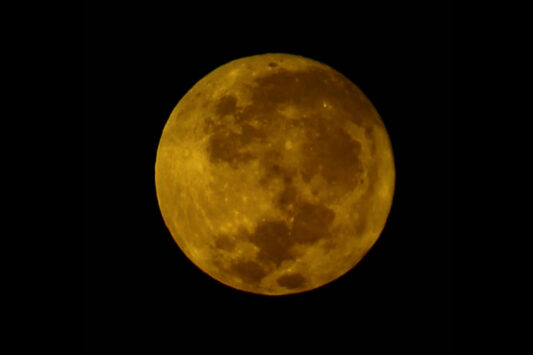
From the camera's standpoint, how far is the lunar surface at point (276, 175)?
10.7 feet

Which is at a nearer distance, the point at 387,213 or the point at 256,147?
the point at 256,147

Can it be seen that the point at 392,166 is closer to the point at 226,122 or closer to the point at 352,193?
the point at 352,193

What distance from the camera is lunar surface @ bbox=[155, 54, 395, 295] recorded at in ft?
10.7

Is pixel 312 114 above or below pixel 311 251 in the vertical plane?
above

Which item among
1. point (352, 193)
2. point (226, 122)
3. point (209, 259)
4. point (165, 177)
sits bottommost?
point (209, 259)

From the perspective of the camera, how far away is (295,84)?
351 centimetres

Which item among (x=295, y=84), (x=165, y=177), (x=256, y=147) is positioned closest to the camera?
(x=256, y=147)

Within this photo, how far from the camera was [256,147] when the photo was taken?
128 inches

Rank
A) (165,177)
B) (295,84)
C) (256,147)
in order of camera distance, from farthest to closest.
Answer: (165,177), (295,84), (256,147)

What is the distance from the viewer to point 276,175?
128 inches

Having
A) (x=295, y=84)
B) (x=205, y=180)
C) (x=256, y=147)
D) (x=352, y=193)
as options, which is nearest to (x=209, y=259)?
(x=205, y=180)

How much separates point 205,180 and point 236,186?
0.92ft

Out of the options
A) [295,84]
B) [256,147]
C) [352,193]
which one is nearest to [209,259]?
[256,147]

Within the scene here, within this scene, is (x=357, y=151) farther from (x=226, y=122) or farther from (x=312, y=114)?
(x=226, y=122)
